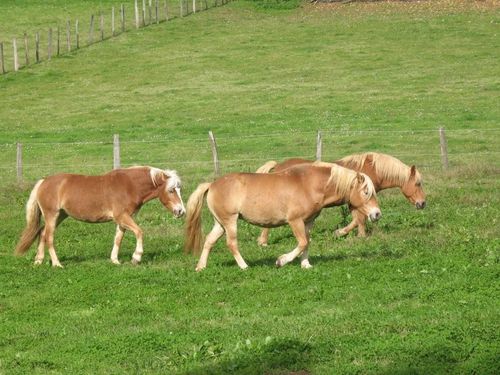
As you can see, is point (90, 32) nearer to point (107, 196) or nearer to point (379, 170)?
point (379, 170)

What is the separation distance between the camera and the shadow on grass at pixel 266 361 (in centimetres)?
1120

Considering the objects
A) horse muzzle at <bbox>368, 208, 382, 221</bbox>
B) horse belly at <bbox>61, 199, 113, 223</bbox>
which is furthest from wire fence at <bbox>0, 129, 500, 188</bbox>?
horse muzzle at <bbox>368, 208, 382, 221</bbox>

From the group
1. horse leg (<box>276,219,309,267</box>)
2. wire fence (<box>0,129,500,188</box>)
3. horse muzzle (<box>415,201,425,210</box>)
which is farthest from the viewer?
wire fence (<box>0,129,500,188</box>)

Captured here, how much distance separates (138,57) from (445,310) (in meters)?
47.1

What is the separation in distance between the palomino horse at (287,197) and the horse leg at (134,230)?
1.40 m

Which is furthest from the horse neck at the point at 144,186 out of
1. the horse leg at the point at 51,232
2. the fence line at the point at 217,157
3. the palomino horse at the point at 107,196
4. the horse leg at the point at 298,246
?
the fence line at the point at 217,157

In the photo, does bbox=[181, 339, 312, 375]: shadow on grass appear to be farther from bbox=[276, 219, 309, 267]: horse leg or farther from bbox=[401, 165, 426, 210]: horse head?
bbox=[401, 165, 426, 210]: horse head

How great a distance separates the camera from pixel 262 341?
12.0 meters

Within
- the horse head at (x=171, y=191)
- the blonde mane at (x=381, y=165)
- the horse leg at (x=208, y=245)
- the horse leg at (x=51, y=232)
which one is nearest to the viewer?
the horse leg at (x=208, y=245)

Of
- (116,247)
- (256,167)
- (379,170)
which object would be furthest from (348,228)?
(256,167)

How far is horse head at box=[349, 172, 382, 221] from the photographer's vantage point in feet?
54.4

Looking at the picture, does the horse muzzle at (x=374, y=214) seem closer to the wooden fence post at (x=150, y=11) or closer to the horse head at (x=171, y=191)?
the horse head at (x=171, y=191)

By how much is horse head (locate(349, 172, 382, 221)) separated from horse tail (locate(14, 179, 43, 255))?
5860 mm

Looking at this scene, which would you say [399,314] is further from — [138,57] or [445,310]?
[138,57]
